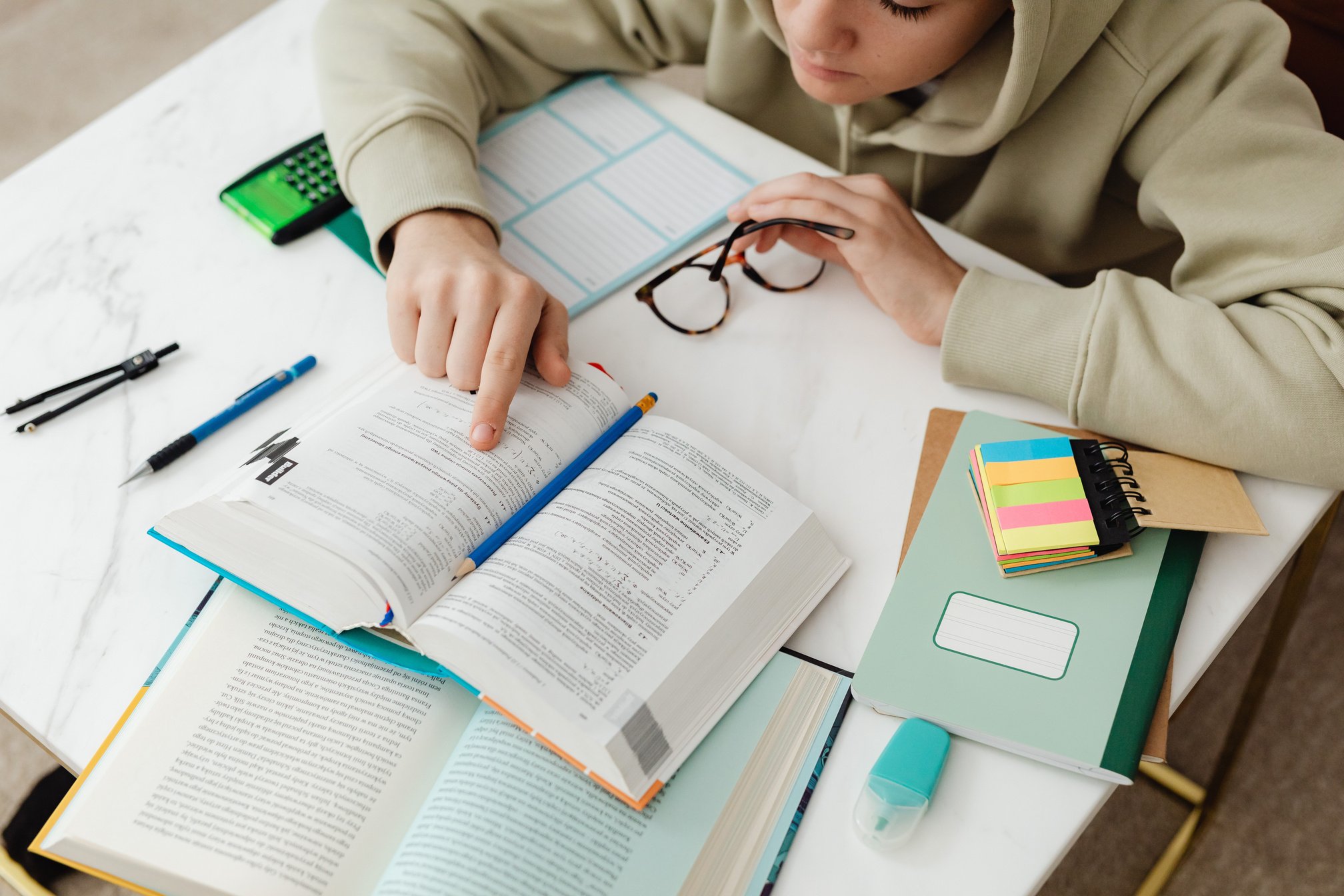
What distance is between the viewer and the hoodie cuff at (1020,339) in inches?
28.5

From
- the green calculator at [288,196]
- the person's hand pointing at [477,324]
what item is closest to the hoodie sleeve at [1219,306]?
the person's hand pointing at [477,324]

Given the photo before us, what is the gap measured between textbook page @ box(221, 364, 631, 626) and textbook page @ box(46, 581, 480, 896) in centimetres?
7

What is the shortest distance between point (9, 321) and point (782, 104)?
2.60 feet

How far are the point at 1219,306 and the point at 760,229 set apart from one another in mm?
383

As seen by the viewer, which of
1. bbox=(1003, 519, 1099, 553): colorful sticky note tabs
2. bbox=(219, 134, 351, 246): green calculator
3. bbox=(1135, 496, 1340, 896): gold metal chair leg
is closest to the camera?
bbox=(1003, 519, 1099, 553): colorful sticky note tabs

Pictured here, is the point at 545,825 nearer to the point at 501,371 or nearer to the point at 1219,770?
the point at 501,371

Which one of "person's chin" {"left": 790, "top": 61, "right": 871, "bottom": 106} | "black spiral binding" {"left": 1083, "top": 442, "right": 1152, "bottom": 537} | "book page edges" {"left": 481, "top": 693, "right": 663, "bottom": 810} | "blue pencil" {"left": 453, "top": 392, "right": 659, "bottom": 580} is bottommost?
"book page edges" {"left": 481, "top": 693, "right": 663, "bottom": 810}

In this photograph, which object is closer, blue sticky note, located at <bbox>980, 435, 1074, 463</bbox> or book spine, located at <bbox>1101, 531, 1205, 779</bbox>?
book spine, located at <bbox>1101, 531, 1205, 779</bbox>

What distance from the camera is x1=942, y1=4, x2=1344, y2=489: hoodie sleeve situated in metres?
0.69

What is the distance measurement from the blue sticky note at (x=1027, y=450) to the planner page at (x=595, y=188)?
13.3 inches

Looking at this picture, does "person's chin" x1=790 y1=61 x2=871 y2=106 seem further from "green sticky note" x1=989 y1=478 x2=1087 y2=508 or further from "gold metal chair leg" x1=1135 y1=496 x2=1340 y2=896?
"gold metal chair leg" x1=1135 y1=496 x2=1340 y2=896

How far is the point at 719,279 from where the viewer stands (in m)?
0.82

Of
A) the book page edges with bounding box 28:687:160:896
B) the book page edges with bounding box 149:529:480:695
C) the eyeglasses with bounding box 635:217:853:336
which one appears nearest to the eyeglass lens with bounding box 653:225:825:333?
the eyeglasses with bounding box 635:217:853:336

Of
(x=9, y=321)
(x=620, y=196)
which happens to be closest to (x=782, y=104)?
(x=620, y=196)
